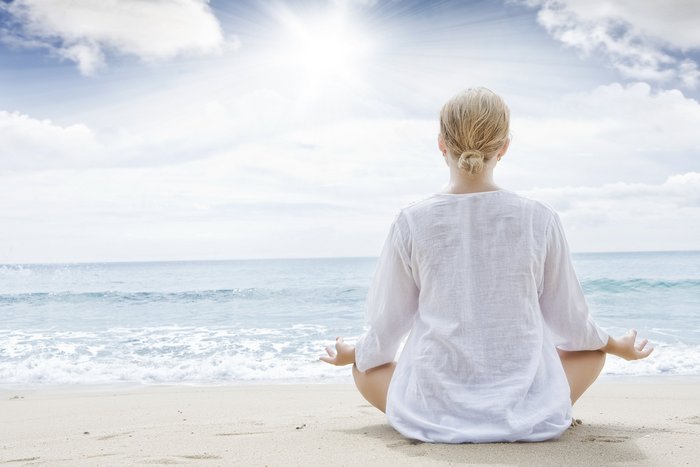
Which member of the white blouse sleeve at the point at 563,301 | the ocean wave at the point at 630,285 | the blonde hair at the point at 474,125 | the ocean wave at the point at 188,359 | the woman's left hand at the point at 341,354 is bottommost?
the ocean wave at the point at 630,285

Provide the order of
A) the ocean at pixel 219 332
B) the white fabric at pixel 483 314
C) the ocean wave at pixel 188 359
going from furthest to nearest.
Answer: the ocean at pixel 219 332 → the ocean wave at pixel 188 359 → the white fabric at pixel 483 314

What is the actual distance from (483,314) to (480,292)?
86 mm

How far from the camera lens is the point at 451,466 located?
2.21 metres

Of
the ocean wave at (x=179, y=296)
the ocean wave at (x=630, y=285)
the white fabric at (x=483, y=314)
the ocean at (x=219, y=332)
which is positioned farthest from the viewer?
the ocean wave at (x=179, y=296)

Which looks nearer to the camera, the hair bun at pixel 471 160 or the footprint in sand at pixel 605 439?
the hair bun at pixel 471 160

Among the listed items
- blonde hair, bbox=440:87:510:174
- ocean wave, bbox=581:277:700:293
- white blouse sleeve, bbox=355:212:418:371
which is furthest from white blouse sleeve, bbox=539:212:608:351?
ocean wave, bbox=581:277:700:293

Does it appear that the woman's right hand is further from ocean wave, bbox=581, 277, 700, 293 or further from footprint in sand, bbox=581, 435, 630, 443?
ocean wave, bbox=581, 277, 700, 293

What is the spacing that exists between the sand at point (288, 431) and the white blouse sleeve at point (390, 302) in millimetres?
400

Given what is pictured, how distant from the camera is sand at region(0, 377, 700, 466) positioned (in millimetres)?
2441

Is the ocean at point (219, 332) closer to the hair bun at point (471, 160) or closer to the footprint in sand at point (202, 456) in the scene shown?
the footprint in sand at point (202, 456)

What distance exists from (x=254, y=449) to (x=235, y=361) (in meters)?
4.70

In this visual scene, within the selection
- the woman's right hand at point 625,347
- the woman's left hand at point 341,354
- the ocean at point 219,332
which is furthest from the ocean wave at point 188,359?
the woman's right hand at point 625,347

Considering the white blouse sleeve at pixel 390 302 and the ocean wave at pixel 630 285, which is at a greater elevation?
the white blouse sleeve at pixel 390 302

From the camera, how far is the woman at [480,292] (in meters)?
2.43
